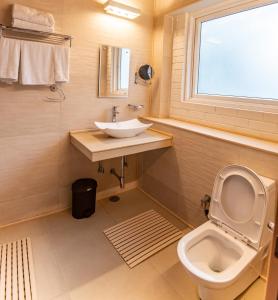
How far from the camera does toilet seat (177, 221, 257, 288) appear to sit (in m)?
1.22

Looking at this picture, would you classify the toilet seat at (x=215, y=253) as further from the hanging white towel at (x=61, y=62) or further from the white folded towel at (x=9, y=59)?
the white folded towel at (x=9, y=59)

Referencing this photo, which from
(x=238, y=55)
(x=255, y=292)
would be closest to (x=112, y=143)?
(x=238, y=55)

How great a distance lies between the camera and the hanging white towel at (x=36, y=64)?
185cm

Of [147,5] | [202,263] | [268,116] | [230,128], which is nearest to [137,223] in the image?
[202,263]

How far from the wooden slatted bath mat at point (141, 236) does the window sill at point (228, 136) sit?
0.96 metres

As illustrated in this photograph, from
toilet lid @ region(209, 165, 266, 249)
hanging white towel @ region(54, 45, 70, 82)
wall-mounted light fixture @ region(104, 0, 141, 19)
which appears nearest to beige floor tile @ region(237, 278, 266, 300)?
toilet lid @ region(209, 165, 266, 249)

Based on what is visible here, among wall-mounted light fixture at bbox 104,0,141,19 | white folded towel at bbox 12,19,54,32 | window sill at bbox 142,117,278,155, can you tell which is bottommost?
window sill at bbox 142,117,278,155

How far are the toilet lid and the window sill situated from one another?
22 cm

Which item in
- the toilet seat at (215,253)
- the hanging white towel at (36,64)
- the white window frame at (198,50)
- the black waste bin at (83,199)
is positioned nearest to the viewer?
the toilet seat at (215,253)

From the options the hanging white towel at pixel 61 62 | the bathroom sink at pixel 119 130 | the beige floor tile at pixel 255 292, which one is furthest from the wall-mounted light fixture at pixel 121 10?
the beige floor tile at pixel 255 292

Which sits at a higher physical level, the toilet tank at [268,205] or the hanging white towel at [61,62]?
the hanging white towel at [61,62]

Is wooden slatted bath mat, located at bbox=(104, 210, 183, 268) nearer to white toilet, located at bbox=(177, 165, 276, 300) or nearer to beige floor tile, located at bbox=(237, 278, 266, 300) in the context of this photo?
white toilet, located at bbox=(177, 165, 276, 300)

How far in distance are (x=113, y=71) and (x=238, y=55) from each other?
1.21m

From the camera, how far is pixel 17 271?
164 cm
